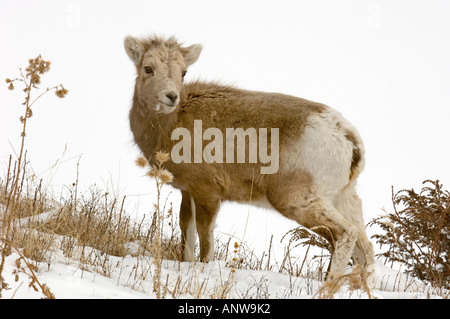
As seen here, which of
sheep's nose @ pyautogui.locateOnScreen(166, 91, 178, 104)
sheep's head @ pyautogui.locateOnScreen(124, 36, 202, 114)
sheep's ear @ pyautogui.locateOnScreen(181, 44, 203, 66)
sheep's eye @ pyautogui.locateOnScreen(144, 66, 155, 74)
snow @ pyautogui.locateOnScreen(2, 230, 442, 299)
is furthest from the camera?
sheep's ear @ pyautogui.locateOnScreen(181, 44, 203, 66)

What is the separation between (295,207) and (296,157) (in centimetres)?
61

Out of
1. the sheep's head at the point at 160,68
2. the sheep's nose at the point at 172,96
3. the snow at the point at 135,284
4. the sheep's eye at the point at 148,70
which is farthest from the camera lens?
the sheep's eye at the point at 148,70

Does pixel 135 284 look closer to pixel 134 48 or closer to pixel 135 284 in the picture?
pixel 135 284

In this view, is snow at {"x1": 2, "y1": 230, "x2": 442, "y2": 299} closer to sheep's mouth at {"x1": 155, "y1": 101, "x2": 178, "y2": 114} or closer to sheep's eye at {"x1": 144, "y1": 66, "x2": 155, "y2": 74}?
sheep's mouth at {"x1": 155, "y1": 101, "x2": 178, "y2": 114}

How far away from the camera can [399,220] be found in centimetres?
724

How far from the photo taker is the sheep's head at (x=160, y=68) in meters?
6.80

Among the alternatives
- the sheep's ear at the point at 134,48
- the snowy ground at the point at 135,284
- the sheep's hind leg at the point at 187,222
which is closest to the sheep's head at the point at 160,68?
the sheep's ear at the point at 134,48

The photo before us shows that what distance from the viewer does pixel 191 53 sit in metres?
7.60

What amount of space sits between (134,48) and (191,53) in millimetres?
820

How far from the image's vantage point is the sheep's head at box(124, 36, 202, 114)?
22.3ft

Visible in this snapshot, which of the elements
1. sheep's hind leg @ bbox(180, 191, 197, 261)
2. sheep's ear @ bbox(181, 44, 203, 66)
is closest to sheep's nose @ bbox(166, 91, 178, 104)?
sheep's ear @ bbox(181, 44, 203, 66)

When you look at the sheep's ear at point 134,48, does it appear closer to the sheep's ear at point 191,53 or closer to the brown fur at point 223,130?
the brown fur at point 223,130

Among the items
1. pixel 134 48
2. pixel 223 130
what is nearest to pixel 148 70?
pixel 134 48
